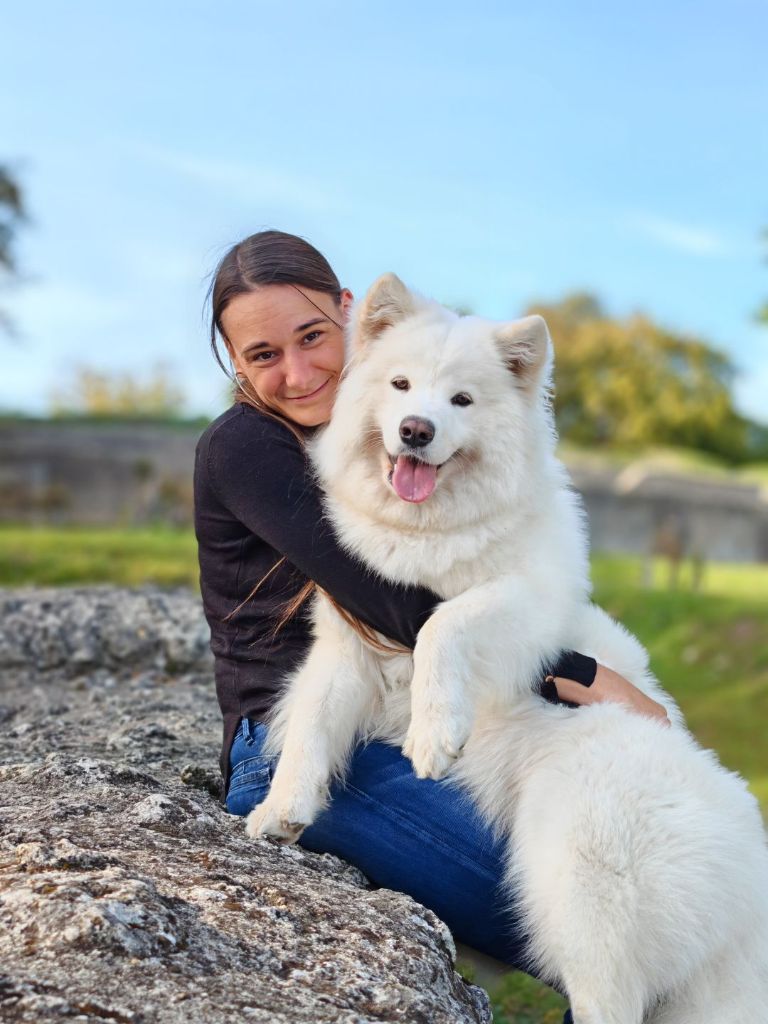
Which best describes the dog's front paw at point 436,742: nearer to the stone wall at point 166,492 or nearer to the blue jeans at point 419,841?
the blue jeans at point 419,841

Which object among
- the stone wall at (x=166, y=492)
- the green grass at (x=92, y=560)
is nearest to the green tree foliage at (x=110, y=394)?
the stone wall at (x=166, y=492)

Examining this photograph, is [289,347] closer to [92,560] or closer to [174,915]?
[174,915]

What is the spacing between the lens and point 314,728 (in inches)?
111

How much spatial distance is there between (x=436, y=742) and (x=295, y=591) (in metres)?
0.82

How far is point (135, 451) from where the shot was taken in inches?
874

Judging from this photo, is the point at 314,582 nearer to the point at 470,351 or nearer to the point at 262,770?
the point at 262,770

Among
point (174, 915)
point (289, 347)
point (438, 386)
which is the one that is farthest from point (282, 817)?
point (289, 347)

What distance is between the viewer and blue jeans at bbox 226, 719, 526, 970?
Answer: 9.36 feet

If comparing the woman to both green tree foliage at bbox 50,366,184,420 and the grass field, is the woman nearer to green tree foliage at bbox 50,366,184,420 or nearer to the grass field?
the grass field

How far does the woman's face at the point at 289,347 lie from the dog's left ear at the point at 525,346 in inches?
21.5

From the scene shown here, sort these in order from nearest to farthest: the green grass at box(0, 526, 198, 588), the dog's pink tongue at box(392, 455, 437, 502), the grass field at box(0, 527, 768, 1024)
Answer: the dog's pink tongue at box(392, 455, 437, 502) → the grass field at box(0, 527, 768, 1024) → the green grass at box(0, 526, 198, 588)

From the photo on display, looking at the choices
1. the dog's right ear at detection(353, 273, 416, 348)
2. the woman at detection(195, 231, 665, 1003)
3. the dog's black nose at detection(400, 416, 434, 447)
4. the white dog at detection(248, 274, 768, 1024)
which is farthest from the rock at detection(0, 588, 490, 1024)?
the dog's right ear at detection(353, 273, 416, 348)

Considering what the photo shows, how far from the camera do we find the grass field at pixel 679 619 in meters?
11.1

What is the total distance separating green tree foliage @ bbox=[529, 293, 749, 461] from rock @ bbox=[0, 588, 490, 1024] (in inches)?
1324
